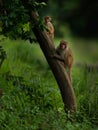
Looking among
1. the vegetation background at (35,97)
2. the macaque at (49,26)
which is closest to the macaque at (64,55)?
the macaque at (49,26)

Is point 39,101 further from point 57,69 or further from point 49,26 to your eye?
point 49,26

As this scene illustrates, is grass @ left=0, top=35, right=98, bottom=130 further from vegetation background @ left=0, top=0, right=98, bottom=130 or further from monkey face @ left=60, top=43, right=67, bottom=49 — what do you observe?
monkey face @ left=60, top=43, right=67, bottom=49

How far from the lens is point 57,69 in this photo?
9836mm

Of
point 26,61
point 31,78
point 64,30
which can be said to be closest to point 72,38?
point 64,30

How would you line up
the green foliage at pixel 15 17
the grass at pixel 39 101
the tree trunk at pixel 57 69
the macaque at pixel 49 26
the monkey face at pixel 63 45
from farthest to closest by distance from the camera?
the monkey face at pixel 63 45 → the macaque at pixel 49 26 → the tree trunk at pixel 57 69 → the green foliage at pixel 15 17 → the grass at pixel 39 101

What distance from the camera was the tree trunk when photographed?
9789 mm

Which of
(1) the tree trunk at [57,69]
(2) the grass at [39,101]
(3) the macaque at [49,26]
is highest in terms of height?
(3) the macaque at [49,26]

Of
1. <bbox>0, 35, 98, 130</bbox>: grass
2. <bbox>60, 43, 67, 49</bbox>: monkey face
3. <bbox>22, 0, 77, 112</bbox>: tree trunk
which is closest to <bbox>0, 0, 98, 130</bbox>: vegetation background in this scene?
<bbox>0, 35, 98, 130</bbox>: grass

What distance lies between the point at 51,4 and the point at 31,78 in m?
16.0

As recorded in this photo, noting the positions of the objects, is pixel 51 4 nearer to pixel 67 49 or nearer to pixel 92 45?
pixel 92 45

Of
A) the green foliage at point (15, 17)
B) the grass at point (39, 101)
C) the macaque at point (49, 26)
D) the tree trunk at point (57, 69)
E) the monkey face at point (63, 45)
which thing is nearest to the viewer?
the grass at point (39, 101)

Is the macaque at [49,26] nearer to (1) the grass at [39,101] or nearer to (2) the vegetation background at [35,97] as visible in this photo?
(2) the vegetation background at [35,97]

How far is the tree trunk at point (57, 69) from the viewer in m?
9.79

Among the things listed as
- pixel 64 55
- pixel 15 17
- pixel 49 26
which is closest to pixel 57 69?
pixel 64 55
